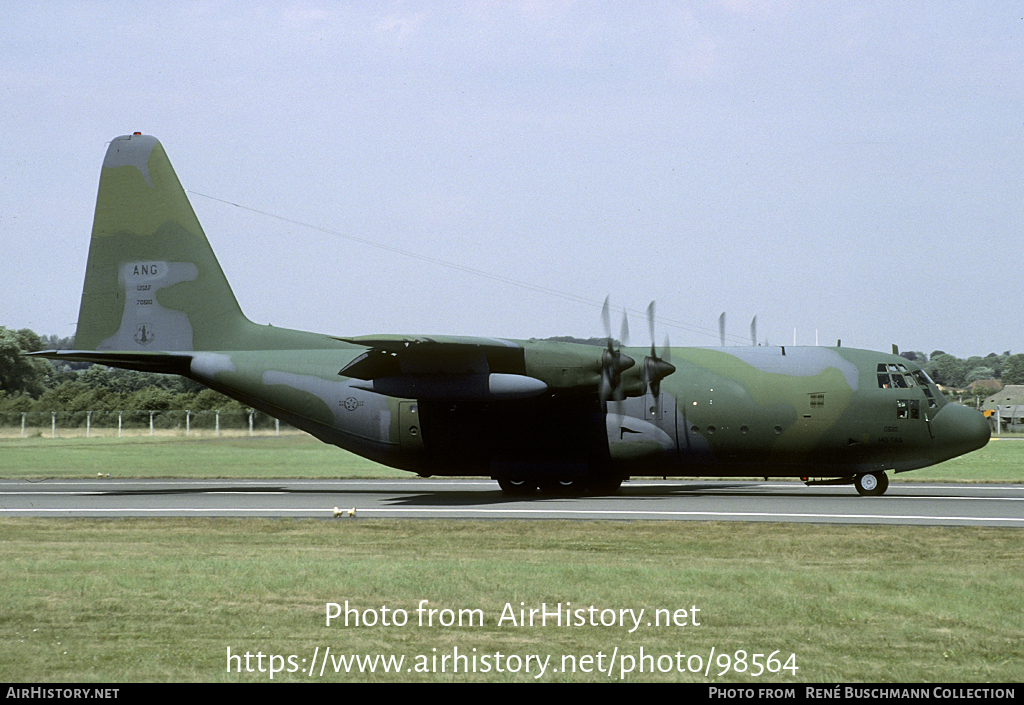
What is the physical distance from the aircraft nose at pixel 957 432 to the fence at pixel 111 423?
35.1m

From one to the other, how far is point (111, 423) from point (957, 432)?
47.3 meters

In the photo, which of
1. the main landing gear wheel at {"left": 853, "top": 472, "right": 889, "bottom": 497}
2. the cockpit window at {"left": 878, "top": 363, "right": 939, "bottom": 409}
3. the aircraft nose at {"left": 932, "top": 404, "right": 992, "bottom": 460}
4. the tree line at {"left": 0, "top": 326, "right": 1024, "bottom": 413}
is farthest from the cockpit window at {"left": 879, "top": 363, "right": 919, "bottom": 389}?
the tree line at {"left": 0, "top": 326, "right": 1024, "bottom": 413}

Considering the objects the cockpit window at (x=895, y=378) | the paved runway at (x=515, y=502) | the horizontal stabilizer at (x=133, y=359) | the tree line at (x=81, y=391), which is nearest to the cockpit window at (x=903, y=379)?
the cockpit window at (x=895, y=378)

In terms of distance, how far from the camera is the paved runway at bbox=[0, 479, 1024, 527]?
21297 millimetres

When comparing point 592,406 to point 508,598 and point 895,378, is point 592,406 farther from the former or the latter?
point 508,598

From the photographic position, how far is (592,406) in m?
25.9

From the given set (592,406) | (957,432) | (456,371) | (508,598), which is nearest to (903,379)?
(957,432)

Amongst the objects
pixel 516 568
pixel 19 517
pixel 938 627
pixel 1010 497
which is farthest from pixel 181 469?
pixel 938 627

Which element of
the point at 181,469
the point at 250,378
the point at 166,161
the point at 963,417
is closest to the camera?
the point at 963,417

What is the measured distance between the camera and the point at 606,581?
1338cm

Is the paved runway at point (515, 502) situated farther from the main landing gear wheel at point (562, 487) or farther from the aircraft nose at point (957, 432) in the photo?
the aircraft nose at point (957, 432)

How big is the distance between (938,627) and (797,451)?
600 inches

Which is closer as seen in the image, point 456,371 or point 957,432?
point 456,371

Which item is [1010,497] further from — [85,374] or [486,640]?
[85,374]
